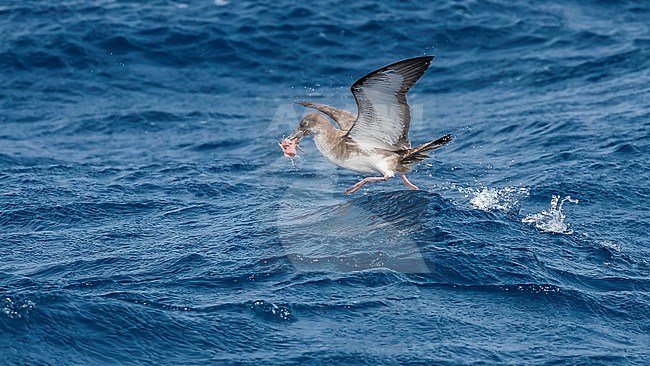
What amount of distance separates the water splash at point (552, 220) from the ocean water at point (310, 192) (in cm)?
5

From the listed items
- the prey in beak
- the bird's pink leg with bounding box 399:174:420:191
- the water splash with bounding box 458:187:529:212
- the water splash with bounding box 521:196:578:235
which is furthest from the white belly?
the water splash with bounding box 521:196:578:235

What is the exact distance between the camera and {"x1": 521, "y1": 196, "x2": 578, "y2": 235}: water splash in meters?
11.8

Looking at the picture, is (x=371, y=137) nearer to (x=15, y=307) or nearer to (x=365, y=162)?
(x=365, y=162)

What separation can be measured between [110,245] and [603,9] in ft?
52.2

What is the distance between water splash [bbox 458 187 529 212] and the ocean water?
0.05m

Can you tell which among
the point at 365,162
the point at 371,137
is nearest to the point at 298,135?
the point at 365,162

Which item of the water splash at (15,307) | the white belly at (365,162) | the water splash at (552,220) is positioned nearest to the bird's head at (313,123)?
the white belly at (365,162)

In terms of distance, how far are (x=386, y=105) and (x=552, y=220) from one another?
2.57 metres

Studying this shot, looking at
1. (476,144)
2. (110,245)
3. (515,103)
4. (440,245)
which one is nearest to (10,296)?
(110,245)

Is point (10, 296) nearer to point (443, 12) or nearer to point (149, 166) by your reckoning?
point (149, 166)

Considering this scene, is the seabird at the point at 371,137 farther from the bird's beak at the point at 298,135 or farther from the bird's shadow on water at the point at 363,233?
the bird's shadow on water at the point at 363,233

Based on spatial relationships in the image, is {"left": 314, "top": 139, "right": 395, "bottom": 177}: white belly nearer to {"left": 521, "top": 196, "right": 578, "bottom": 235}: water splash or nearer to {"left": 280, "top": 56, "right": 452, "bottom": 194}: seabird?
{"left": 280, "top": 56, "right": 452, "bottom": 194}: seabird

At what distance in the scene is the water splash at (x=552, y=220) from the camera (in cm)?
1181

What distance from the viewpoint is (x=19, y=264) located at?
36.2 feet
